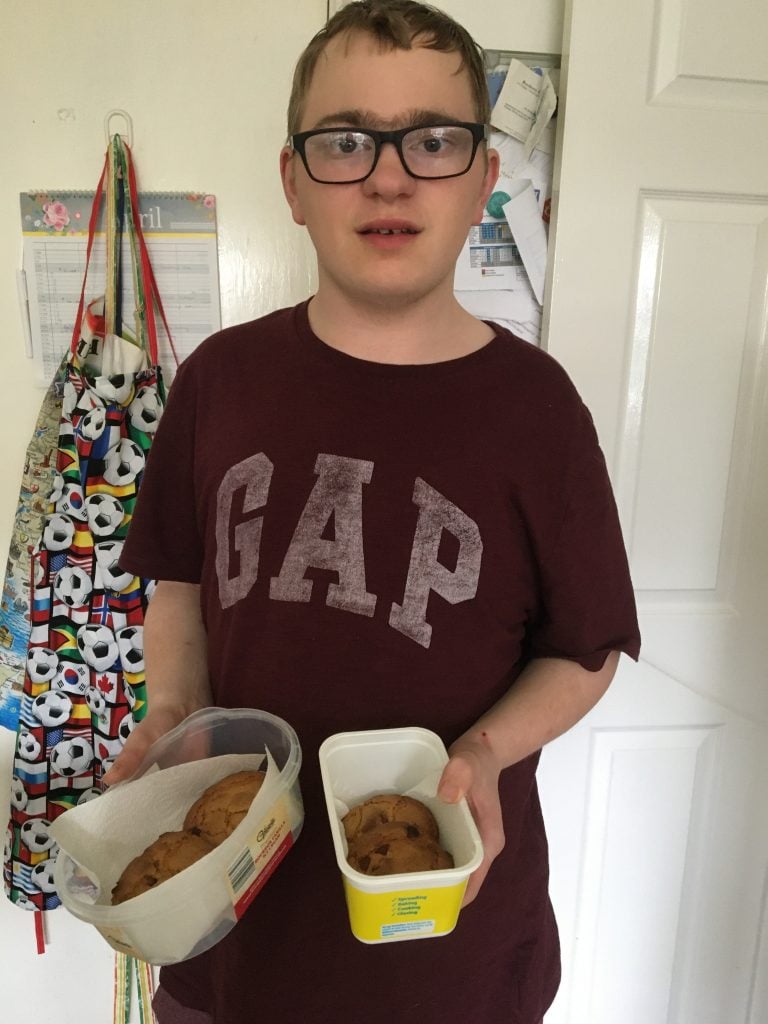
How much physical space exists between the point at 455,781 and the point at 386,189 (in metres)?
0.55

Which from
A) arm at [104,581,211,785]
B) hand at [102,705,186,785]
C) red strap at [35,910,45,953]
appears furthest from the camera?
red strap at [35,910,45,953]

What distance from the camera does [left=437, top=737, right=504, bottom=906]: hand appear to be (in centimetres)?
60

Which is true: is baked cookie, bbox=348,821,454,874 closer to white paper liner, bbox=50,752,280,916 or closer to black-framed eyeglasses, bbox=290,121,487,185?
white paper liner, bbox=50,752,280,916

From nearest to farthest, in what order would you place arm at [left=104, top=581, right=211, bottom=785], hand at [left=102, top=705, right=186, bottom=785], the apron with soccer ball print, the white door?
hand at [left=102, top=705, right=186, bottom=785] → arm at [left=104, top=581, right=211, bottom=785] → the white door → the apron with soccer ball print

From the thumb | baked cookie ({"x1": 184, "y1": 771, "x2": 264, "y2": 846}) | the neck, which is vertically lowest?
baked cookie ({"x1": 184, "y1": 771, "x2": 264, "y2": 846})

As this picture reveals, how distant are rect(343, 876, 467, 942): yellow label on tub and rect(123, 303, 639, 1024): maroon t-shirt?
0.20m

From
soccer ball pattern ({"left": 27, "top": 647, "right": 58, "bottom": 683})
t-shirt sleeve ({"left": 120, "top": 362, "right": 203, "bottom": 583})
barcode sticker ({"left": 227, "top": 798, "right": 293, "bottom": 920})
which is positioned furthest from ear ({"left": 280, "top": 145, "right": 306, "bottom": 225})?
soccer ball pattern ({"left": 27, "top": 647, "right": 58, "bottom": 683})

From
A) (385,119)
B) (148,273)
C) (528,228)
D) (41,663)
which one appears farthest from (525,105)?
(41,663)

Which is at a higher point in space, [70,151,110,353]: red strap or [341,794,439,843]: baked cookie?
[70,151,110,353]: red strap

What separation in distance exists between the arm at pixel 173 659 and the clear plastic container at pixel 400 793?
0.21 meters

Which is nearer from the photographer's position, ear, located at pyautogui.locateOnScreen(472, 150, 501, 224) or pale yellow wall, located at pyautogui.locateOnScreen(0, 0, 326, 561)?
ear, located at pyautogui.locateOnScreen(472, 150, 501, 224)

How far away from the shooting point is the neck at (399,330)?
2.52ft

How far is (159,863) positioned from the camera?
62cm

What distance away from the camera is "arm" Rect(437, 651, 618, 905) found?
0.62m
